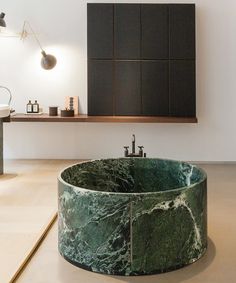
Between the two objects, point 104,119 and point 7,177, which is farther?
→ point 104,119

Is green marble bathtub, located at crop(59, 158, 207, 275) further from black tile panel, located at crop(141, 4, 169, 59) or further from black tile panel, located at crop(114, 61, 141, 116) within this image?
black tile panel, located at crop(141, 4, 169, 59)

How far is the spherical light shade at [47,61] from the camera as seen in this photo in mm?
5848

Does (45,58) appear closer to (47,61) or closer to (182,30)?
(47,61)

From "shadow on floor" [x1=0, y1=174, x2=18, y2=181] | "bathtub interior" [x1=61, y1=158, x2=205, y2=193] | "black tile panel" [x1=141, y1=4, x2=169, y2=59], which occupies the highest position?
"black tile panel" [x1=141, y1=4, x2=169, y2=59]

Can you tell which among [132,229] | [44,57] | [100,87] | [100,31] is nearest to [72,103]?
[100,87]

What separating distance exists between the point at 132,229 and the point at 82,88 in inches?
151

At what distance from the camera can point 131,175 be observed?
3.51 metres

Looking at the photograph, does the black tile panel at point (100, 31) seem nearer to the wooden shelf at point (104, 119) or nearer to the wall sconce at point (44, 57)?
the wall sconce at point (44, 57)

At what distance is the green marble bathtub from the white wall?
3.32 metres

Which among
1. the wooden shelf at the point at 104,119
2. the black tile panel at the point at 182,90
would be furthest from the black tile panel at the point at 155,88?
the wooden shelf at the point at 104,119

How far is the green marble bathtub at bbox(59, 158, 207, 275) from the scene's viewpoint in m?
2.49

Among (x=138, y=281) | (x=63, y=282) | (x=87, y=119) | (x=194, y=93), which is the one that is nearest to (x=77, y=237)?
(x=63, y=282)

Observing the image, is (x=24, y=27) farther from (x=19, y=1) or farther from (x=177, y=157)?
(x=177, y=157)

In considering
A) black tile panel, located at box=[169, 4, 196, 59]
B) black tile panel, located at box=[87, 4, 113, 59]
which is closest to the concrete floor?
black tile panel, located at box=[169, 4, 196, 59]
